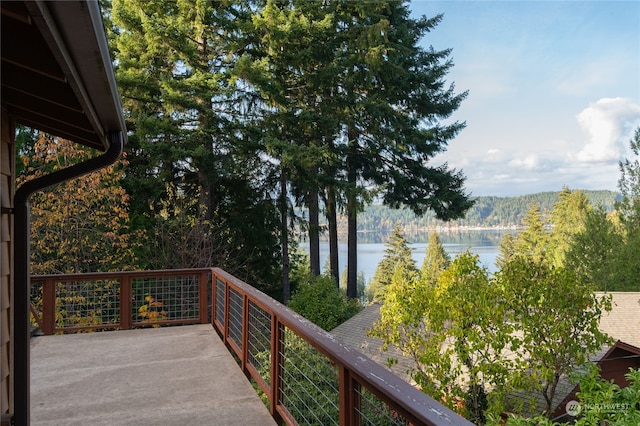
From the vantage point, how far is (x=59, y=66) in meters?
1.34

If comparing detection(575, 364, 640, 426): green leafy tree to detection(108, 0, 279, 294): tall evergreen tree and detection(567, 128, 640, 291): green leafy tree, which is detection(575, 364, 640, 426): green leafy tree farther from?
detection(567, 128, 640, 291): green leafy tree

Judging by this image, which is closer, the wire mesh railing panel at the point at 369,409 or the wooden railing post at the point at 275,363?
the wire mesh railing panel at the point at 369,409

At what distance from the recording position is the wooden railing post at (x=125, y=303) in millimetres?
6512

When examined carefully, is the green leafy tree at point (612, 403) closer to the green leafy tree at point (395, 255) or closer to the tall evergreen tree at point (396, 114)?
the tall evergreen tree at point (396, 114)

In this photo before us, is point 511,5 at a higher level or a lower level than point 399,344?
higher

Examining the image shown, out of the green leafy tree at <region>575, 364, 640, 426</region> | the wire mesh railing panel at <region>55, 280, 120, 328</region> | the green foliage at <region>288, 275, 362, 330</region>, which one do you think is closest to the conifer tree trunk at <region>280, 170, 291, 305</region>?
the green foliage at <region>288, 275, 362, 330</region>

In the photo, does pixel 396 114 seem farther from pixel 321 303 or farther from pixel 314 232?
pixel 321 303

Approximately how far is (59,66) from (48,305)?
19.0 ft

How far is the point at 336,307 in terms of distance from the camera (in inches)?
675

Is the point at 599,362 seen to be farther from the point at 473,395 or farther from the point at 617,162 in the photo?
the point at 617,162

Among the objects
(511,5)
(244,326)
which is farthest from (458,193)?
(511,5)

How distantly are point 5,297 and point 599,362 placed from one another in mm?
12738

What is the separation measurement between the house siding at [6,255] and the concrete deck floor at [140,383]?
4.36 feet

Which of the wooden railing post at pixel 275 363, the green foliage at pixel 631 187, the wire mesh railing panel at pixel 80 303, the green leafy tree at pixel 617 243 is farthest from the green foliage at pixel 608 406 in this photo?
the green foliage at pixel 631 187
